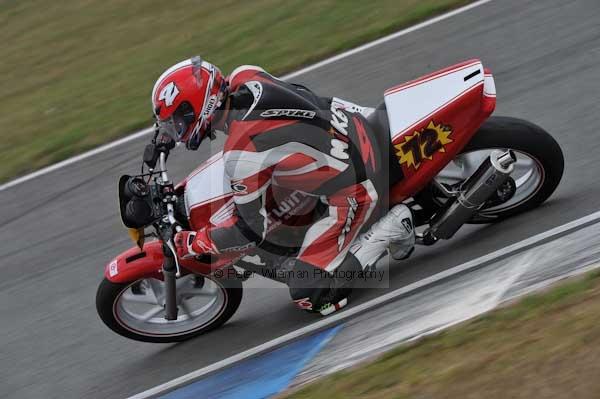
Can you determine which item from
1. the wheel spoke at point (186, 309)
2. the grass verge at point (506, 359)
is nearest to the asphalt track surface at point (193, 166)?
the wheel spoke at point (186, 309)

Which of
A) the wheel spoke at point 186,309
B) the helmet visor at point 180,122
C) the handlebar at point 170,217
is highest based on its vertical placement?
the helmet visor at point 180,122

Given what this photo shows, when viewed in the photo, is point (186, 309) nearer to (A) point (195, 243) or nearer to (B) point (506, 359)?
(A) point (195, 243)

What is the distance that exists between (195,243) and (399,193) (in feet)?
4.32

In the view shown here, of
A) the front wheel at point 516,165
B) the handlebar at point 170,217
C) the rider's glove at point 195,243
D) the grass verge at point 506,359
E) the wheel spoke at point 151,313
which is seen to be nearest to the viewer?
the grass verge at point 506,359

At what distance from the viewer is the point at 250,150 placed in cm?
525

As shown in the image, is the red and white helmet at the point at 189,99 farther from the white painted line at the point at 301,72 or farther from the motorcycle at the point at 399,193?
the white painted line at the point at 301,72

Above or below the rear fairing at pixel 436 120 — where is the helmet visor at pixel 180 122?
above

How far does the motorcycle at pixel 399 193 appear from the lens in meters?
5.58

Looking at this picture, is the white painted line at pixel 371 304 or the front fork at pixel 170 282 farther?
the white painted line at pixel 371 304

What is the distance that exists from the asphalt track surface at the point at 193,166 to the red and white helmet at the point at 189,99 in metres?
1.51

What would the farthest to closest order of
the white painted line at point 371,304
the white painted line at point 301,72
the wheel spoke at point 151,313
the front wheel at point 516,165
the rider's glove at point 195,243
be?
1. the white painted line at point 301,72
2. the wheel spoke at point 151,313
3. the white painted line at point 371,304
4. the front wheel at point 516,165
5. the rider's glove at point 195,243

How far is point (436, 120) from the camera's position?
5617 millimetres

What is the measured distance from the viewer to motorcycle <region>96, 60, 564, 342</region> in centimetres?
558

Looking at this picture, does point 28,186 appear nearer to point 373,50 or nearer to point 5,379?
→ point 5,379
